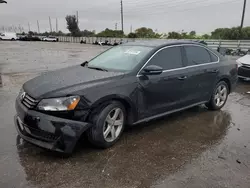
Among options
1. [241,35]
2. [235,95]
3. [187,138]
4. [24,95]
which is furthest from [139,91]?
[241,35]

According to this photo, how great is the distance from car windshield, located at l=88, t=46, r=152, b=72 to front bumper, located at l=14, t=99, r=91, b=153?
1.32m

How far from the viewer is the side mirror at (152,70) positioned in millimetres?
3846

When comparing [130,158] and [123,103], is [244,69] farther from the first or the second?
[130,158]

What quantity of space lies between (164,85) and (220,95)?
6.87 ft

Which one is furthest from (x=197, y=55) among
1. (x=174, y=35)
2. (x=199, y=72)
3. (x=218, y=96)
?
(x=174, y=35)

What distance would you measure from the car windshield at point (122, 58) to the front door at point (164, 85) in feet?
0.74

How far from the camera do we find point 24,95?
345 cm

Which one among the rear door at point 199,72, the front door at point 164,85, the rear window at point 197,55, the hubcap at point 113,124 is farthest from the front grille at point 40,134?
the rear window at point 197,55

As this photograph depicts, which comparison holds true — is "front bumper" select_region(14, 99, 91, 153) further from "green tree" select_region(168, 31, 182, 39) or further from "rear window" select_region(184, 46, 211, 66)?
"green tree" select_region(168, 31, 182, 39)

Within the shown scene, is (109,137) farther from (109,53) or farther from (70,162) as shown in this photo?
(109,53)

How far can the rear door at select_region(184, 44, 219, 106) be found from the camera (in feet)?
15.4

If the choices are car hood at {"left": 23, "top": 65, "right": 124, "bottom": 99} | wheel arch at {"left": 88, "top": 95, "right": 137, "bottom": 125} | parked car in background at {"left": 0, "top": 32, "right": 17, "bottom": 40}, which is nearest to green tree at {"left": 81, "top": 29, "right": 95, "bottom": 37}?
parked car in background at {"left": 0, "top": 32, "right": 17, "bottom": 40}

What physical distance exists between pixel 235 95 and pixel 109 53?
Result: 4.38 m

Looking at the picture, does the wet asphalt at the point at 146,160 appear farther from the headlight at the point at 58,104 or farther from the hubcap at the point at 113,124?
the headlight at the point at 58,104
